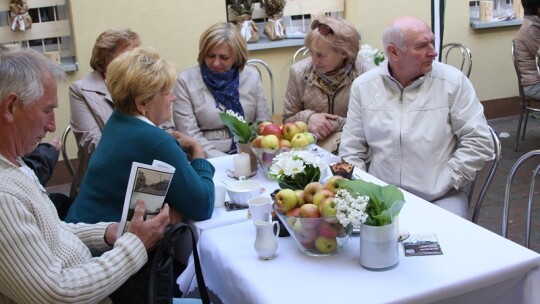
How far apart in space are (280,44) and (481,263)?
13.0ft

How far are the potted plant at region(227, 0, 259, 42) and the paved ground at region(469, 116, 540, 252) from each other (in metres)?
2.17

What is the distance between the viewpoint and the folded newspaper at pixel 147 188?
6.10ft

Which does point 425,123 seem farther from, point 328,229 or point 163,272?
point 163,272

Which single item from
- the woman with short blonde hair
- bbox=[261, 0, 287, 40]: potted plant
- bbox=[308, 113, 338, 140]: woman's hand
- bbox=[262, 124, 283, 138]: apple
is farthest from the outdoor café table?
bbox=[261, 0, 287, 40]: potted plant

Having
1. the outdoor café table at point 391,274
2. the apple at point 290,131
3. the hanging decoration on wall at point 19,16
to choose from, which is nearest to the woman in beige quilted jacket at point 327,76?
the apple at point 290,131

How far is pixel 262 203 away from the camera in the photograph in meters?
2.06

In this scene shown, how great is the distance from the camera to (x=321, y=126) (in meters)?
A: 3.37

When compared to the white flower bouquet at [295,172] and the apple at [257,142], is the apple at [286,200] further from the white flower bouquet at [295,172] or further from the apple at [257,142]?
the apple at [257,142]

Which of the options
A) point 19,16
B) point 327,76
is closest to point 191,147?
point 327,76

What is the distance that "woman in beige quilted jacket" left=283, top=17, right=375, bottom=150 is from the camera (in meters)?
3.41

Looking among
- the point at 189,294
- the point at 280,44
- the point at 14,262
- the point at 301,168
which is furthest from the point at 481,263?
the point at 280,44

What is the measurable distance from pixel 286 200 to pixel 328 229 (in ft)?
0.48

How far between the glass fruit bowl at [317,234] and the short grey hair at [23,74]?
2.48 feet

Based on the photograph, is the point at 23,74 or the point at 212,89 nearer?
the point at 23,74
